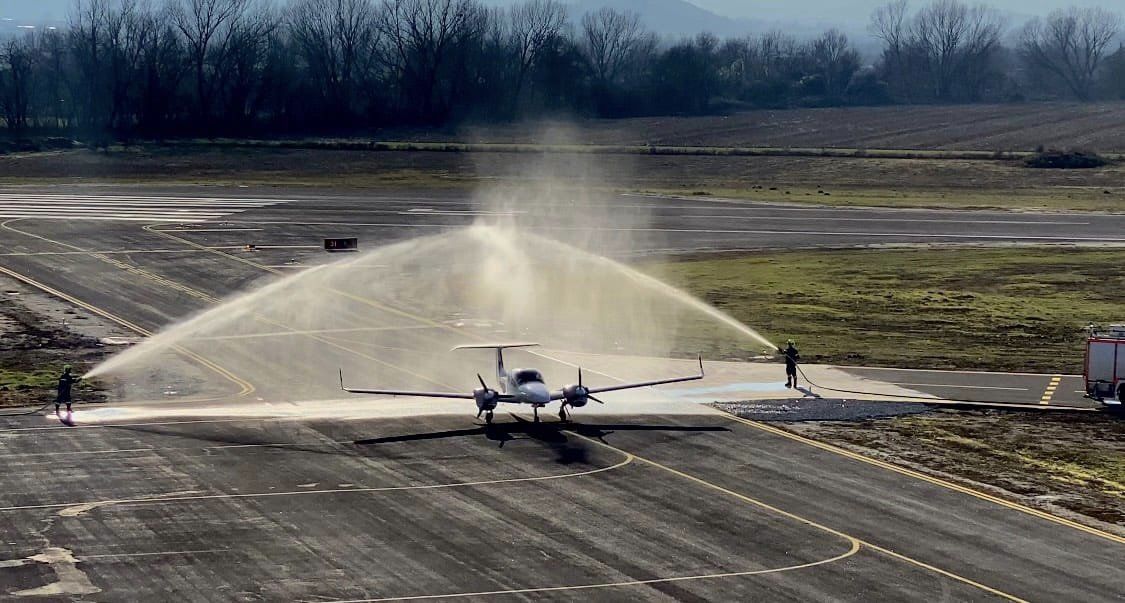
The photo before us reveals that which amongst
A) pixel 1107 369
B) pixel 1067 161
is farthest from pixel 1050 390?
pixel 1067 161

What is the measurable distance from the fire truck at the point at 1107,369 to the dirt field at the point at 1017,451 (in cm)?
224

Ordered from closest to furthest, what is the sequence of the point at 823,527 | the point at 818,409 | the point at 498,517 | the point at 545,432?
the point at 823,527 < the point at 498,517 < the point at 545,432 < the point at 818,409

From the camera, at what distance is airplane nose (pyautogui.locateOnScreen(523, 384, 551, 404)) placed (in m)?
53.3

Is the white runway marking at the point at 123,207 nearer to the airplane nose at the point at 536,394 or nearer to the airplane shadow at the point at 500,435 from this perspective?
the airplane shadow at the point at 500,435

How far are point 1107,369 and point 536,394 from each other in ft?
87.2

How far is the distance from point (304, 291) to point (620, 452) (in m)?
47.9

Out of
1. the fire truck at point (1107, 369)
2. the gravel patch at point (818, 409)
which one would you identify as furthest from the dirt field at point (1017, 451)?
the fire truck at point (1107, 369)

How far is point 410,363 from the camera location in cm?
7075

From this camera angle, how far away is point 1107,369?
2346 inches

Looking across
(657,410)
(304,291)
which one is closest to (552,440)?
(657,410)

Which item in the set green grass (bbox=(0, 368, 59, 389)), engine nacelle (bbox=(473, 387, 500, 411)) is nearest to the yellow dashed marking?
engine nacelle (bbox=(473, 387, 500, 411))

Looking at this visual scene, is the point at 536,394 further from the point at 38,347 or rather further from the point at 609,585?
the point at 38,347

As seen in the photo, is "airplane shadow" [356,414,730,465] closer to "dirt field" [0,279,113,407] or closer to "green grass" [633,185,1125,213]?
"dirt field" [0,279,113,407]

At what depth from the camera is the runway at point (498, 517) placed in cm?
3712
